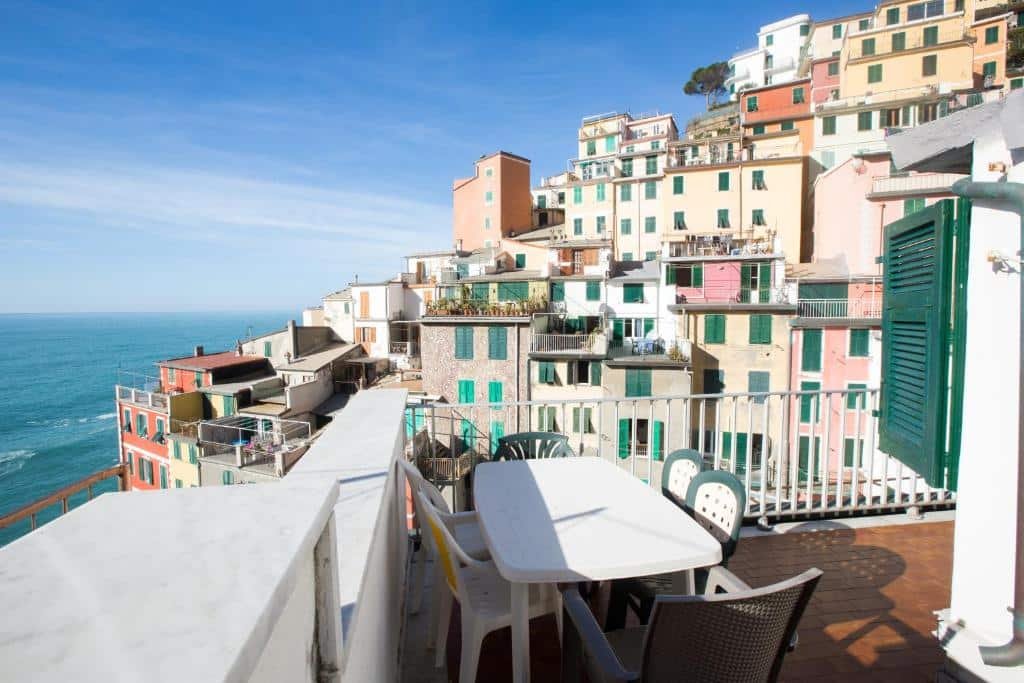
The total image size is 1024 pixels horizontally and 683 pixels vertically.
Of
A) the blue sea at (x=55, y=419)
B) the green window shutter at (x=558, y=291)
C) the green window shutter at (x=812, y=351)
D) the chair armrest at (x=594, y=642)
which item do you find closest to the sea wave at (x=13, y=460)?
the blue sea at (x=55, y=419)

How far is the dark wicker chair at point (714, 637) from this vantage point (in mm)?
1453

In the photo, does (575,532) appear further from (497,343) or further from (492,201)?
(492,201)

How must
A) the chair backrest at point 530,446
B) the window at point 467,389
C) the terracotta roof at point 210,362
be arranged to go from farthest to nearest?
1. the terracotta roof at point 210,362
2. the window at point 467,389
3. the chair backrest at point 530,446

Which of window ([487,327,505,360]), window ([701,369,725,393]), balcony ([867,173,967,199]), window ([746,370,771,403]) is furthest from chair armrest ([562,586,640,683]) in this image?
balcony ([867,173,967,199])

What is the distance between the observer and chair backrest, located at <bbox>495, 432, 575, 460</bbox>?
11.9 feet

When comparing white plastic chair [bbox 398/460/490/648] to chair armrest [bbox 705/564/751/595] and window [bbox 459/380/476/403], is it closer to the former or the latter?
chair armrest [bbox 705/564/751/595]

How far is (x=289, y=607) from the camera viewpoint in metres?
0.84

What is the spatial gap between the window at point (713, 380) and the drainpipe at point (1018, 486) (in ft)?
71.5

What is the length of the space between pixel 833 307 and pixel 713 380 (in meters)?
5.65

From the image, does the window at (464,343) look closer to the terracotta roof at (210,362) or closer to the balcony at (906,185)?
the terracotta roof at (210,362)

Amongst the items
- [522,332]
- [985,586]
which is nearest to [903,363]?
[985,586]

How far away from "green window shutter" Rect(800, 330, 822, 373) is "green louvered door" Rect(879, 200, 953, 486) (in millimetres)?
21546

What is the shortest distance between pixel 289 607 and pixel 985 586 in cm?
246

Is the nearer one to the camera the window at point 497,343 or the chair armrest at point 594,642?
the chair armrest at point 594,642
